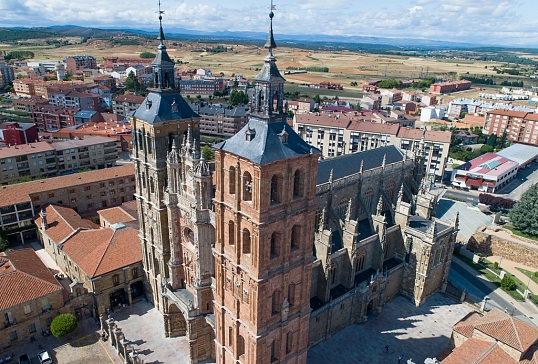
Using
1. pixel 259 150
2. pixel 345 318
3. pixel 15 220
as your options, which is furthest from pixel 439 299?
pixel 15 220

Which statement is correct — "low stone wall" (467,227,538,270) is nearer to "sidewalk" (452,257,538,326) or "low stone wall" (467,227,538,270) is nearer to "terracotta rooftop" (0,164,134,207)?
"sidewalk" (452,257,538,326)

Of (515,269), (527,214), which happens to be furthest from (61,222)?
(527,214)

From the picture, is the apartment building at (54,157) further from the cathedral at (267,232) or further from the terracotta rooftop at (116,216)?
the cathedral at (267,232)

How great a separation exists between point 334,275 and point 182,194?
22394 millimetres

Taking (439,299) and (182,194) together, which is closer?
(182,194)

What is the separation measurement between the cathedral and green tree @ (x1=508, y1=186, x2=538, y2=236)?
22.8 m

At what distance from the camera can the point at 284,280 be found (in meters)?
31.0

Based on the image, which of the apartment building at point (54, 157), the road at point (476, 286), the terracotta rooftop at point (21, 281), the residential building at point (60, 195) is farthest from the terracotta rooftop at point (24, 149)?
the road at point (476, 286)

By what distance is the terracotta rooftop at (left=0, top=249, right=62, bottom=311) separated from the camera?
4572 centimetres

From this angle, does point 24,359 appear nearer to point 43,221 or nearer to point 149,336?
point 149,336

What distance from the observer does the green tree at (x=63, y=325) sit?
1802 inches

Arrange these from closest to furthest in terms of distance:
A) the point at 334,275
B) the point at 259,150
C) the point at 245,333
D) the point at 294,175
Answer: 1. the point at 259,150
2. the point at 294,175
3. the point at 245,333
4. the point at 334,275

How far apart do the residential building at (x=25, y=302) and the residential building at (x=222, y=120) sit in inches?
3601

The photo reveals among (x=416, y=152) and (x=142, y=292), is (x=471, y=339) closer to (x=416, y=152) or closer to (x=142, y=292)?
(x=416, y=152)
